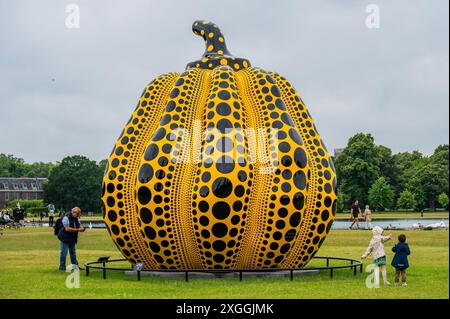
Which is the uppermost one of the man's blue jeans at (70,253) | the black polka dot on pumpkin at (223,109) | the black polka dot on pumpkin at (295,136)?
the black polka dot on pumpkin at (223,109)

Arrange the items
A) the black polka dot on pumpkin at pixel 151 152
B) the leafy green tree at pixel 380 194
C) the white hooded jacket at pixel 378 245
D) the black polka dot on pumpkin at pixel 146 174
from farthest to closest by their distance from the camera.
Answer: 1. the leafy green tree at pixel 380 194
2. the black polka dot on pumpkin at pixel 151 152
3. the black polka dot on pumpkin at pixel 146 174
4. the white hooded jacket at pixel 378 245

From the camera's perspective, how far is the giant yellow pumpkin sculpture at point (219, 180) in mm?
17125

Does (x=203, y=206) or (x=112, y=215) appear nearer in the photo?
(x=203, y=206)

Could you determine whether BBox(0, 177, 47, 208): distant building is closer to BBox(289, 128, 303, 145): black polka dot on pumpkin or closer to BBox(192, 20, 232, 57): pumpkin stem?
BBox(192, 20, 232, 57): pumpkin stem

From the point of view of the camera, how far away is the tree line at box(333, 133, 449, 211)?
8388 centimetres

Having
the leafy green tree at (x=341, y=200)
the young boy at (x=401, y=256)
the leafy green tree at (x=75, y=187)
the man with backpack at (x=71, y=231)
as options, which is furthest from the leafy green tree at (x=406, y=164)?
the young boy at (x=401, y=256)

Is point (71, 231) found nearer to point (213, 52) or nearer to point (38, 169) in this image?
point (213, 52)

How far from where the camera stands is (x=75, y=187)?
333ft

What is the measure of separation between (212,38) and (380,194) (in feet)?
213

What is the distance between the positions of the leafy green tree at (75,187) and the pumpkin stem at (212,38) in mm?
79338

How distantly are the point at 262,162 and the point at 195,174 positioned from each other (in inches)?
62.5

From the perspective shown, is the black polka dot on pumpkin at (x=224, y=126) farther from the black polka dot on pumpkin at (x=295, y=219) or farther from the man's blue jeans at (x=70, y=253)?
the man's blue jeans at (x=70, y=253)

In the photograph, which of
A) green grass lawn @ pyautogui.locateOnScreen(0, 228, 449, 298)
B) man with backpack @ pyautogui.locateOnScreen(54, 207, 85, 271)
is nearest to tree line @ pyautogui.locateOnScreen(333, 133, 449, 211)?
green grass lawn @ pyautogui.locateOnScreen(0, 228, 449, 298)

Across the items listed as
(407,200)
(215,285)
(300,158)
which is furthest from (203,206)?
(407,200)
